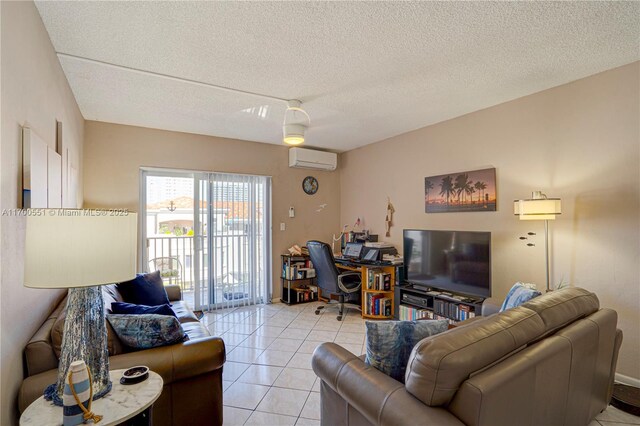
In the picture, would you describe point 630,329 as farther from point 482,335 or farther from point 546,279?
point 482,335

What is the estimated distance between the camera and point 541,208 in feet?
8.07

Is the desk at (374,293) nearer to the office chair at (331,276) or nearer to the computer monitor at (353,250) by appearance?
the office chair at (331,276)

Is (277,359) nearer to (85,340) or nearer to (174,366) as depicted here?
(174,366)

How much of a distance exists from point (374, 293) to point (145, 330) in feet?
9.53

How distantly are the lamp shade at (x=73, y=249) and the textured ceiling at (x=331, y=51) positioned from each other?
130 centimetres

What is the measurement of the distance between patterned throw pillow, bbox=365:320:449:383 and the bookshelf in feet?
11.1

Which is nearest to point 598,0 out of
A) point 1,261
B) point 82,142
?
point 1,261

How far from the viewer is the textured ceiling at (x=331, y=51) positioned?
69.9 inches

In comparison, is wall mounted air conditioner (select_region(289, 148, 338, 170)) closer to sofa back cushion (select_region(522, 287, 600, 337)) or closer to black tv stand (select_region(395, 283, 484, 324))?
black tv stand (select_region(395, 283, 484, 324))

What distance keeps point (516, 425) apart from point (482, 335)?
0.35 m

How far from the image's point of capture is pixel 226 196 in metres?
4.51

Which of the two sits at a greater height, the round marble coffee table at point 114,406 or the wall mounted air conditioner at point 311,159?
the wall mounted air conditioner at point 311,159

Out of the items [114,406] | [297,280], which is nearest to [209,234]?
[297,280]

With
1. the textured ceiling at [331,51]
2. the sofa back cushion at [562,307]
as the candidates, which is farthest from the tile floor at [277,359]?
the textured ceiling at [331,51]
